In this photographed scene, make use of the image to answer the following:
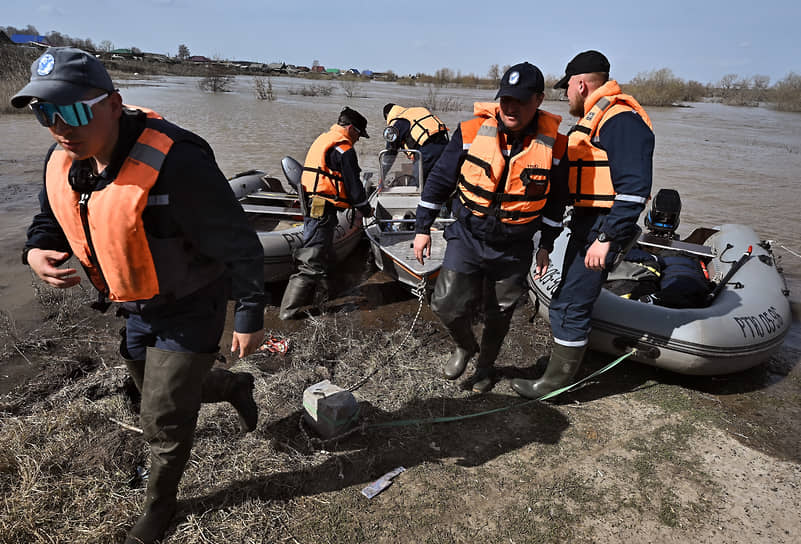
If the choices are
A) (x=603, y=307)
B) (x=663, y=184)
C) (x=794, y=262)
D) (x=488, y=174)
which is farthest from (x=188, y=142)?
Answer: (x=663, y=184)

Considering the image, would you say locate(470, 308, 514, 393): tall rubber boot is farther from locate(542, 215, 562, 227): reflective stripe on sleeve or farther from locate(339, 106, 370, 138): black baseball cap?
locate(339, 106, 370, 138): black baseball cap

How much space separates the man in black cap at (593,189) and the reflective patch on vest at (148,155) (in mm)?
2076

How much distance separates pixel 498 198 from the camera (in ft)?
8.43

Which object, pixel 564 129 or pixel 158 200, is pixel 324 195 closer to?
pixel 158 200

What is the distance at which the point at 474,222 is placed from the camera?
2.66 metres

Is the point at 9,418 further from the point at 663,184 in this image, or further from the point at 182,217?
the point at 663,184

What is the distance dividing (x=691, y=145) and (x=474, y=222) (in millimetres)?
16432

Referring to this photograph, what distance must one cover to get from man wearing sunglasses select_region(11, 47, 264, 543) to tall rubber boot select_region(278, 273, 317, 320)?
2.38 m

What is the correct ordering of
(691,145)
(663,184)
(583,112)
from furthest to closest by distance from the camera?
1. (691,145)
2. (663,184)
3. (583,112)

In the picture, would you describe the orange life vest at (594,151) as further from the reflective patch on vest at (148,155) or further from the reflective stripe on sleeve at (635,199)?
the reflective patch on vest at (148,155)

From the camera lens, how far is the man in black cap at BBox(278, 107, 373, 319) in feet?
13.6

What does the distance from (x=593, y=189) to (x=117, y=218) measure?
2.30m

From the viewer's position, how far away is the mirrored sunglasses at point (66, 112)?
1.36 m

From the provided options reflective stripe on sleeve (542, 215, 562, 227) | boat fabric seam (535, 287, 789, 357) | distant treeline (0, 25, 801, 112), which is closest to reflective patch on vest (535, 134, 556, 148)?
reflective stripe on sleeve (542, 215, 562, 227)
